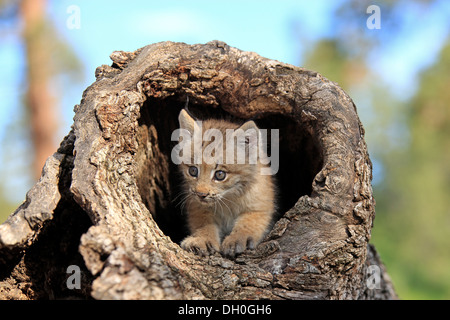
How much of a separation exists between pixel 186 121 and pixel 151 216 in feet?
4.87

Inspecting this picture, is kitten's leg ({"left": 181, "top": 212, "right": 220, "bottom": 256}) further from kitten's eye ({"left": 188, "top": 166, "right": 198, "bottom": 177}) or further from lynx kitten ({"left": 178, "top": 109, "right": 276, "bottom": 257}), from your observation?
kitten's eye ({"left": 188, "top": 166, "right": 198, "bottom": 177})

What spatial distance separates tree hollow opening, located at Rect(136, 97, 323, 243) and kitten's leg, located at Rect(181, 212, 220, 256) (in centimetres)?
58

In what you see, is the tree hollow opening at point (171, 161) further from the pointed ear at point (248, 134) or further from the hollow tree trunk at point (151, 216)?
the pointed ear at point (248, 134)

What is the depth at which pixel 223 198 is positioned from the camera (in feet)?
18.5

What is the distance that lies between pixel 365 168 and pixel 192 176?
6.61 ft

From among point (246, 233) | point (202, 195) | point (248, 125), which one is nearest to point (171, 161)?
point (202, 195)

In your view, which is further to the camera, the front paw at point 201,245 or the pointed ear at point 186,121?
the pointed ear at point 186,121

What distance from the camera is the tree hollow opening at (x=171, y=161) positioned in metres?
5.80

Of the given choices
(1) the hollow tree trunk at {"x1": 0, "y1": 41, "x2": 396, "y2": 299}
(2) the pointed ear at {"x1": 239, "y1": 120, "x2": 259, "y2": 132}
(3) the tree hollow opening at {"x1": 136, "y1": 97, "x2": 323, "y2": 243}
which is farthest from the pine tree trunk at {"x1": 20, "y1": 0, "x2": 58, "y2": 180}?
(2) the pointed ear at {"x1": 239, "y1": 120, "x2": 259, "y2": 132}

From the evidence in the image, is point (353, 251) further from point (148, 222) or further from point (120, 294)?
point (120, 294)

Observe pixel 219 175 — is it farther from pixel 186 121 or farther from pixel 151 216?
pixel 151 216

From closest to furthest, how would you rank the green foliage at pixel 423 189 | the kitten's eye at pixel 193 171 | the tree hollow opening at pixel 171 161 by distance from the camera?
the kitten's eye at pixel 193 171, the tree hollow opening at pixel 171 161, the green foliage at pixel 423 189

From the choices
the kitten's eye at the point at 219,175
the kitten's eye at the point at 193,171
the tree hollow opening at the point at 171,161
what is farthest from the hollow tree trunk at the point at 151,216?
the kitten's eye at the point at 219,175

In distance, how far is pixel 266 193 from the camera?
586cm
